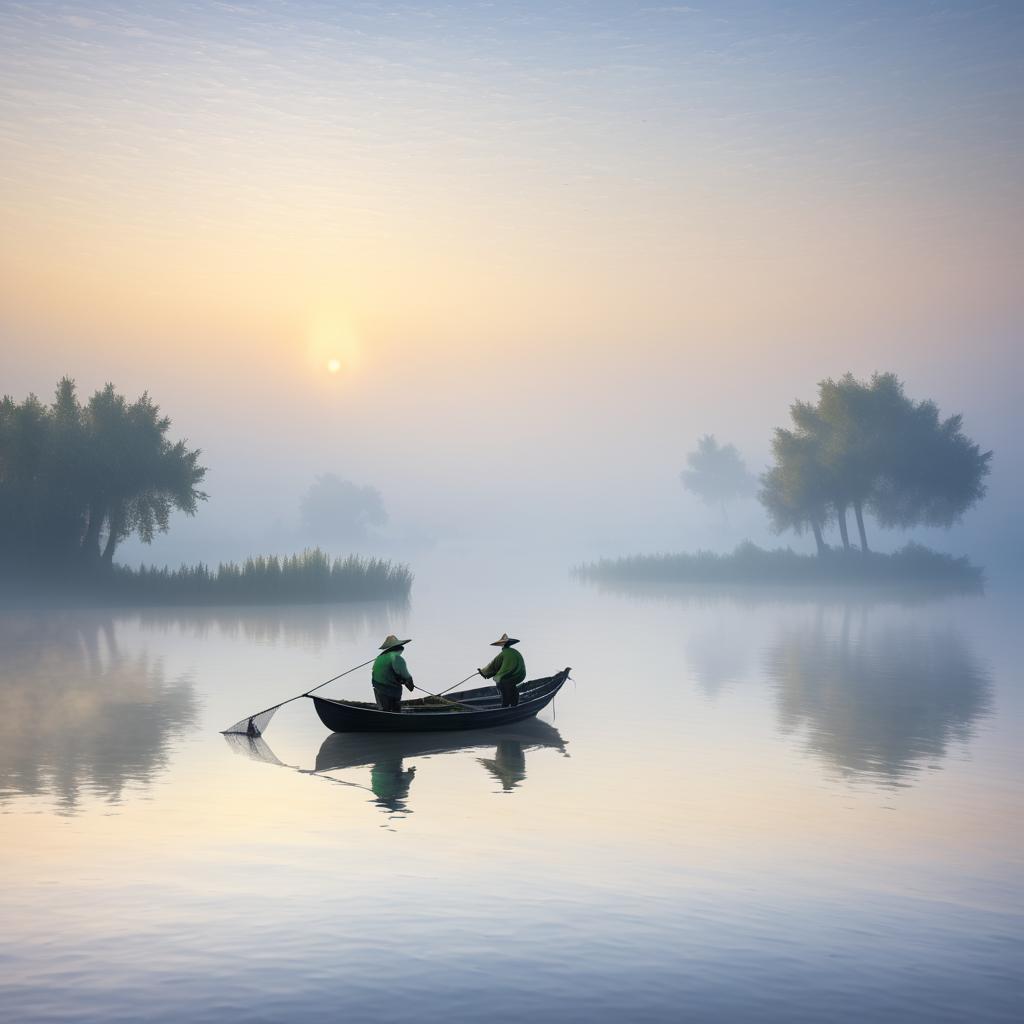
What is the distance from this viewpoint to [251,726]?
21547 millimetres

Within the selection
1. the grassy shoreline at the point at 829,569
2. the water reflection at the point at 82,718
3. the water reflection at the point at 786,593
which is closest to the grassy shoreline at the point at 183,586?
the water reflection at the point at 82,718

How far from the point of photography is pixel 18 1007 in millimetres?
8398

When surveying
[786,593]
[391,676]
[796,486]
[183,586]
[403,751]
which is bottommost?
[786,593]

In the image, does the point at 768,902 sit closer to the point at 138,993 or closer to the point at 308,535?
the point at 138,993

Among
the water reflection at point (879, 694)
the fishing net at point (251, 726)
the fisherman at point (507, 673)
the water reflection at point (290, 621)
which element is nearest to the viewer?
the water reflection at point (879, 694)

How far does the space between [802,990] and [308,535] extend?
605 ft

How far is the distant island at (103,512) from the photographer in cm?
6106

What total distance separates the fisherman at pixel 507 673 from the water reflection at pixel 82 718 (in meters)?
6.84

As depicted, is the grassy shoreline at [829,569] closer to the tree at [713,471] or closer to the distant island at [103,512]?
the distant island at [103,512]

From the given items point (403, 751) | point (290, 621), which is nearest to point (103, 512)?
point (290, 621)

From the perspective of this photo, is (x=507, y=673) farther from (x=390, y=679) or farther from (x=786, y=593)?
(x=786, y=593)

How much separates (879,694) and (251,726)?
56.6 ft

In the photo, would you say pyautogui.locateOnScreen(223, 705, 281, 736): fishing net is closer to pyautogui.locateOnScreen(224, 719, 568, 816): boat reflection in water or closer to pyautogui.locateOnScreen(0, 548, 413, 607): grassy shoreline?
pyautogui.locateOnScreen(224, 719, 568, 816): boat reflection in water

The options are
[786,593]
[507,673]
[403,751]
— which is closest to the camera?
[403,751]
